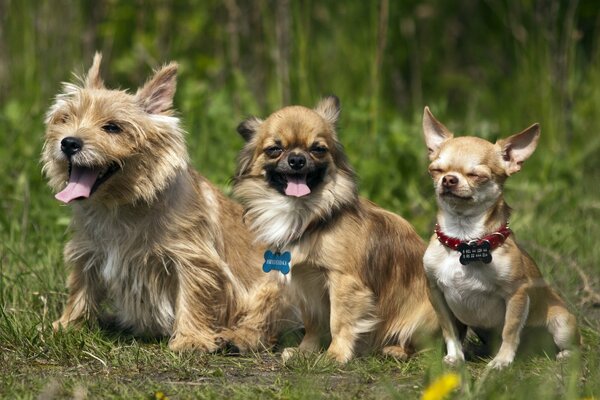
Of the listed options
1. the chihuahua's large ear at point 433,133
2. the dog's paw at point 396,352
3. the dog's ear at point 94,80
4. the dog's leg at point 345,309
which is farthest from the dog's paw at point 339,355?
the dog's ear at point 94,80

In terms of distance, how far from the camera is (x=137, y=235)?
4.93m

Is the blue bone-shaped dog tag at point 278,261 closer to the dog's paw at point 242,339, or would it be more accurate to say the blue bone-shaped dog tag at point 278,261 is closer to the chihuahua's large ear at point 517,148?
the dog's paw at point 242,339

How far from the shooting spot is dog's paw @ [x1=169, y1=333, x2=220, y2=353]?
188 inches

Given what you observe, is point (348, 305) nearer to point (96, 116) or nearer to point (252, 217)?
point (252, 217)

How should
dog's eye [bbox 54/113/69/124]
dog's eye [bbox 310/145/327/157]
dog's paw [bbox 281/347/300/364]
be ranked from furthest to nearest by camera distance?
dog's eye [bbox 54/113/69/124] → dog's eye [bbox 310/145/327/157] → dog's paw [bbox 281/347/300/364]

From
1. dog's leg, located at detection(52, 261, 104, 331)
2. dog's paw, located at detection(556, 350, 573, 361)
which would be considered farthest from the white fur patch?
dog's paw, located at detection(556, 350, 573, 361)

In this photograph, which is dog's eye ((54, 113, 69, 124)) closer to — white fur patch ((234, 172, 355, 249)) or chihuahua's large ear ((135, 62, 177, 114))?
chihuahua's large ear ((135, 62, 177, 114))

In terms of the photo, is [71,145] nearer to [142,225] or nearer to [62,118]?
[62,118]

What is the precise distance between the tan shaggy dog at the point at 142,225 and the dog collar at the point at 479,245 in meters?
1.14

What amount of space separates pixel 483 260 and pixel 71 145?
6.47 ft

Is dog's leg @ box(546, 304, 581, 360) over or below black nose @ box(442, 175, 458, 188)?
below

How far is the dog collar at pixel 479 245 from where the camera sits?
4.36 m

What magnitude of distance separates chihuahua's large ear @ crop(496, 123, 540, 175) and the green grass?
88cm

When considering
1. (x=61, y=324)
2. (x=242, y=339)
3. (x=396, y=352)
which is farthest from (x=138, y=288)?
(x=396, y=352)
